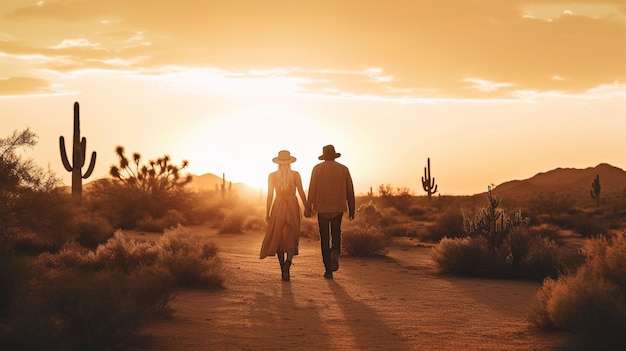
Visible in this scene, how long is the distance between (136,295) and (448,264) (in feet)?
35.7

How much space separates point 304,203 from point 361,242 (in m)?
7.37

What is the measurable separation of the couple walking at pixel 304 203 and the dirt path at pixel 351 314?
0.65 meters

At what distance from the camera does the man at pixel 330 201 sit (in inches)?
675

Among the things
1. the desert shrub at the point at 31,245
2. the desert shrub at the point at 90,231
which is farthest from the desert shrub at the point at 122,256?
the desert shrub at the point at 90,231

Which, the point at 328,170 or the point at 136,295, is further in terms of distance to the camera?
the point at 328,170

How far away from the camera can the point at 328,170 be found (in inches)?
688

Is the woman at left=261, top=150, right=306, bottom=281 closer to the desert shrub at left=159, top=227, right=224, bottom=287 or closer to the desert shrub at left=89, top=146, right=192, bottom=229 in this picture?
the desert shrub at left=159, top=227, right=224, bottom=287

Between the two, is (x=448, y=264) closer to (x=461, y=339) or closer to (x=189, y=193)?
(x=461, y=339)

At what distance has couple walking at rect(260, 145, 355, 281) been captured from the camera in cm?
1662

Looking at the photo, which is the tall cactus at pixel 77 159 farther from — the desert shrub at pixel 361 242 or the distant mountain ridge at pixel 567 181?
the distant mountain ridge at pixel 567 181

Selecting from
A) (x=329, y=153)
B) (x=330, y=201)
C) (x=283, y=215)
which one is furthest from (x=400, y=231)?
(x=283, y=215)

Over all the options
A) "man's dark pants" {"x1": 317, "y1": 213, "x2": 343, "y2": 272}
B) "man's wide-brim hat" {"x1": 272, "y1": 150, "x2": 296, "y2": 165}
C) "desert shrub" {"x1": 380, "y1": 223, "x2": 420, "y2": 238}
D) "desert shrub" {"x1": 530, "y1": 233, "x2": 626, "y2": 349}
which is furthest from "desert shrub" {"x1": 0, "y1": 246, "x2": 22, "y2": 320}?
"desert shrub" {"x1": 380, "y1": 223, "x2": 420, "y2": 238}

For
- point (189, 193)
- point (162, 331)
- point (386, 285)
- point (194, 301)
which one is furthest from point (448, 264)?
point (189, 193)

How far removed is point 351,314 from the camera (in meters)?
12.4
